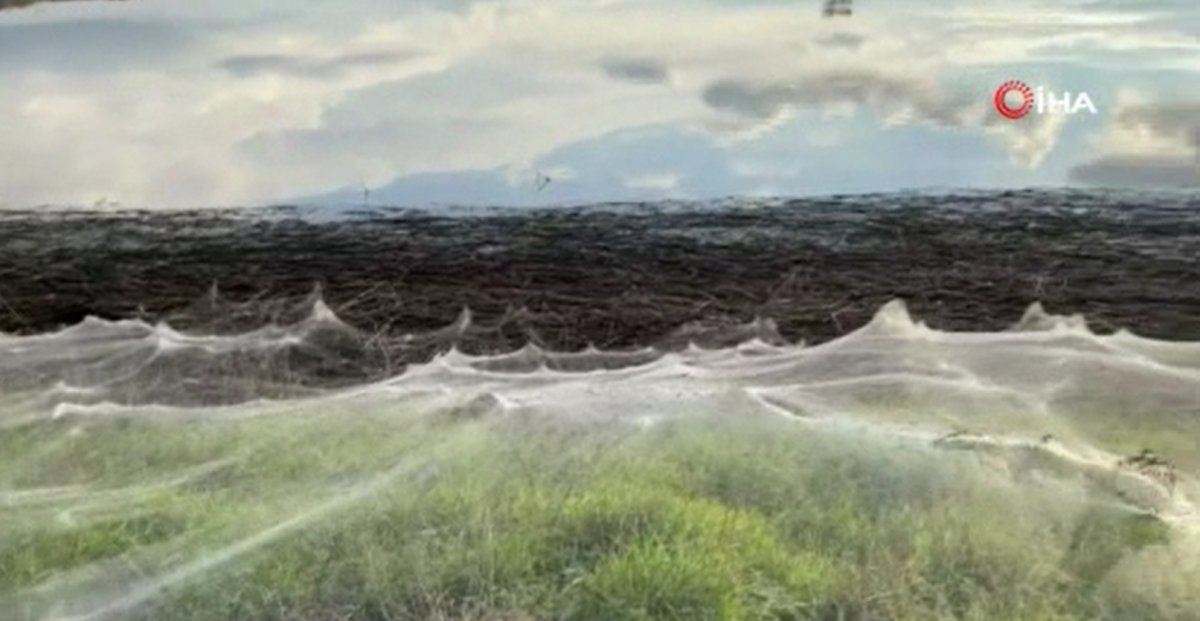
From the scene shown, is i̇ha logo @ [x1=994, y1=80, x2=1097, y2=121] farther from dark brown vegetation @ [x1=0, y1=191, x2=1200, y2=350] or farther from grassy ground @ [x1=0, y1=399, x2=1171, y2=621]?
grassy ground @ [x1=0, y1=399, x2=1171, y2=621]

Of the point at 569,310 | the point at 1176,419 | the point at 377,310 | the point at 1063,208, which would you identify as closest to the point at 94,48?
the point at 377,310

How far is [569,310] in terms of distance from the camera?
3469mm

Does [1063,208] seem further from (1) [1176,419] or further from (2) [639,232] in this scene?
(2) [639,232]

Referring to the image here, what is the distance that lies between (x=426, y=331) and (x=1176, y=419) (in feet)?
4.65

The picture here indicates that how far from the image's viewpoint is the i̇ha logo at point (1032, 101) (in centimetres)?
342

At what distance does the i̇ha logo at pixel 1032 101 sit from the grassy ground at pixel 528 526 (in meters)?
0.66

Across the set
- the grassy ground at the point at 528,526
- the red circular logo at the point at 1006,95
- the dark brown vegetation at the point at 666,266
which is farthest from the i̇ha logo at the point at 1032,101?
the grassy ground at the point at 528,526

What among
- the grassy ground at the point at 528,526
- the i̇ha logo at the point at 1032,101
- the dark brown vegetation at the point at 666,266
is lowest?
the grassy ground at the point at 528,526

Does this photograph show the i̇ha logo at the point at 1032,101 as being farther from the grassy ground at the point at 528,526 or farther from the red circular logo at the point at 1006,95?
Answer: the grassy ground at the point at 528,526

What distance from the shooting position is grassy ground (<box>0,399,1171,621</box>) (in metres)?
3.28

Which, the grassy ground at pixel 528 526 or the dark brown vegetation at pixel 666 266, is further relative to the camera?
the dark brown vegetation at pixel 666 266

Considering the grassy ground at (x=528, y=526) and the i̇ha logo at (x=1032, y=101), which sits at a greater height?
the i̇ha logo at (x=1032, y=101)

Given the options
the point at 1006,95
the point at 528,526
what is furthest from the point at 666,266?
the point at 1006,95

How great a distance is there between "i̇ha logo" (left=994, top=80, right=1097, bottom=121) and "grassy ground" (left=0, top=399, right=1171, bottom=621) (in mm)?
663
